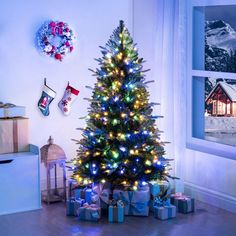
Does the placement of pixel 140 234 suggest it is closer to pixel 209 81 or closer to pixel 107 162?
pixel 107 162

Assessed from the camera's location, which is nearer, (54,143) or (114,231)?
(114,231)

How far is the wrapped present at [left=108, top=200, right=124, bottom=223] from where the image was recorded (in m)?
4.69

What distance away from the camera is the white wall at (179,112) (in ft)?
17.3

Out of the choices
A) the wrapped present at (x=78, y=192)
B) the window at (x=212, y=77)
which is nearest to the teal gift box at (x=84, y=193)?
the wrapped present at (x=78, y=192)

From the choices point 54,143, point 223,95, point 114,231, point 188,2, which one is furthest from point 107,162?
point 188,2

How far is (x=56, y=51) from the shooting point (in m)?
5.52

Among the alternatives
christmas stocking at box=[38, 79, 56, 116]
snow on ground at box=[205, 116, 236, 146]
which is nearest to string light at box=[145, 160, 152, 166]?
snow on ground at box=[205, 116, 236, 146]

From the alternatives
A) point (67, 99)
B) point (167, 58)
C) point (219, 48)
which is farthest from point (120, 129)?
point (219, 48)

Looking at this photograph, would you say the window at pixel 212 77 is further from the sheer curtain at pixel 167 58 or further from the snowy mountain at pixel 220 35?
the sheer curtain at pixel 167 58

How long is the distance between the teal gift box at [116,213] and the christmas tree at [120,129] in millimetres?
263

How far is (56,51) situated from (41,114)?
638 mm

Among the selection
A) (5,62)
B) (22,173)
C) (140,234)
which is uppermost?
(5,62)

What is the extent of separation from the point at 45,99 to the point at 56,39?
594mm

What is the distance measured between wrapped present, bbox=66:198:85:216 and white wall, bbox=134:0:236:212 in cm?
118
